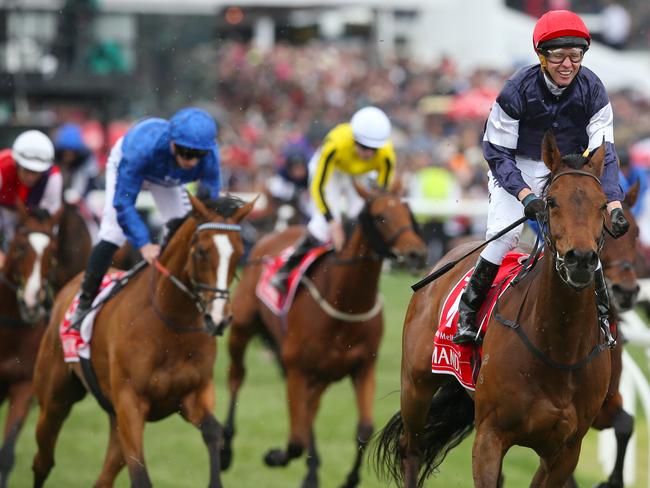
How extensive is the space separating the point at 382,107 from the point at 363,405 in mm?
14276

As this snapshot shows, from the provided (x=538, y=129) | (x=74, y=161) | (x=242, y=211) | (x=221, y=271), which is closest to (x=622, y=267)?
(x=538, y=129)

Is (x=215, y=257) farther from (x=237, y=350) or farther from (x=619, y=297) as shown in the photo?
(x=237, y=350)

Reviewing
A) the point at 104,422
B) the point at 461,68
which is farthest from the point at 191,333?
the point at 461,68

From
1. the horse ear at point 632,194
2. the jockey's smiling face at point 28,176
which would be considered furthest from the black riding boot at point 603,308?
the jockey's smiling face at point 28,176

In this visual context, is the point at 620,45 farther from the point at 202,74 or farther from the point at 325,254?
the point at 325,254

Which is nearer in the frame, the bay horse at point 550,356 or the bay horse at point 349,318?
the bay horse at point 550,356

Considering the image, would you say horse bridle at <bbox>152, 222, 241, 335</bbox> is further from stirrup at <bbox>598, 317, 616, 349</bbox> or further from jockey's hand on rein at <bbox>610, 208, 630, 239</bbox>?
jockey's hand on rein at <bbox>610, 208, 630, 239</bbox>

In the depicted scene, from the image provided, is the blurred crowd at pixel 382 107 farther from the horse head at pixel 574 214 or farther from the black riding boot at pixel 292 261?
the horse head at pixel 574 214

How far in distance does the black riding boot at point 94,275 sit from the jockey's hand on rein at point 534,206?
9.30 ft

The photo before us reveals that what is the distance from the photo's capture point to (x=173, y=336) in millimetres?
6191

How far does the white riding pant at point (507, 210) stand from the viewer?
5141 millimetres

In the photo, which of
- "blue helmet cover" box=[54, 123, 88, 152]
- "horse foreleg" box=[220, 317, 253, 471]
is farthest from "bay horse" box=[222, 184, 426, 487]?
"blue helmet cover" box=[54, 123, 88, 152]

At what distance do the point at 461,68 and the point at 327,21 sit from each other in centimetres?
334

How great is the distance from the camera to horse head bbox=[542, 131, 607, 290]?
4.20 metres
